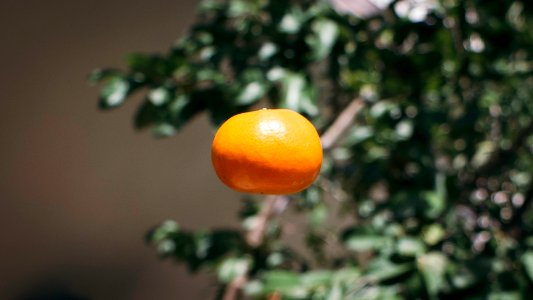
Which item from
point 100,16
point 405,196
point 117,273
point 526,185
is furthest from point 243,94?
point 526,185

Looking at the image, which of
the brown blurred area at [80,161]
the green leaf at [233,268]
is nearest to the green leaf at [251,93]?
the green leaf at [233,268]

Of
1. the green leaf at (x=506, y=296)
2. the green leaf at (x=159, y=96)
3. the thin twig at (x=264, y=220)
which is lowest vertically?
the green leaf at (x=506, y=296)

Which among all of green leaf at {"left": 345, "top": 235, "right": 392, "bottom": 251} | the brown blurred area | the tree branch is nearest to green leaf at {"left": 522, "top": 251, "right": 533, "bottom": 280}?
green leaf at {"left": 345, "top": 235, "right": 392, "bottom": 251}

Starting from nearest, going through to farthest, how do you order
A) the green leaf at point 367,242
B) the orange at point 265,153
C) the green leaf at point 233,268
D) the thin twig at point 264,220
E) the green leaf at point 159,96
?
the orange at point 265,153, the green leaf at point 159,96, the green leaf at point 367,242, the green leaf at point 233,268, the thin twig at point 264,220

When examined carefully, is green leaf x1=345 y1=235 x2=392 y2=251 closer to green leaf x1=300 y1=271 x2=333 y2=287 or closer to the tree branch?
green leaf x1=300 y1=271 x2=333 y2=287

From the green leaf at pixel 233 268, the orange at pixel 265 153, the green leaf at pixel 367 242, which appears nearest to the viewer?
the orange at pixel 265 153

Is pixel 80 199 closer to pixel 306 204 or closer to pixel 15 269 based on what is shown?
pixel 15 269

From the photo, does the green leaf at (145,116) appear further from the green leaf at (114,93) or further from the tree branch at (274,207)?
the tree branch at (274,207)
